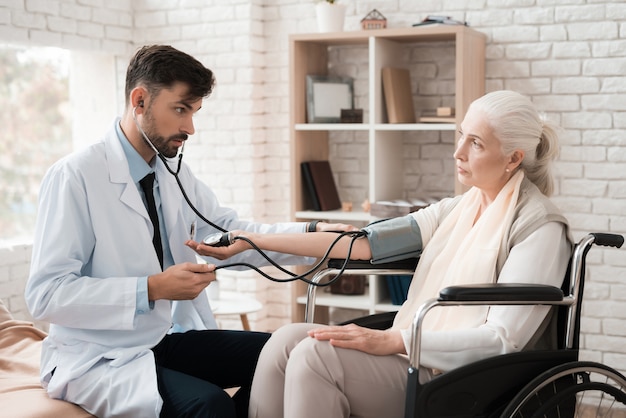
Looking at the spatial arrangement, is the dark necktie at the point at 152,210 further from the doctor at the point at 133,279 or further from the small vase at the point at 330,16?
the small vase at the point at 330,16

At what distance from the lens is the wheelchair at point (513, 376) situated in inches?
68.4

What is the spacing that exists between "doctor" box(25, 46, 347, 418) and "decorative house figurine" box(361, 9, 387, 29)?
5.28ft

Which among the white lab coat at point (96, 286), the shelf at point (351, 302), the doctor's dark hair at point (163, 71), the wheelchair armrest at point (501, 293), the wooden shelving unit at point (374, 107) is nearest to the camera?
the wheelchair armrest at point (501, 293)

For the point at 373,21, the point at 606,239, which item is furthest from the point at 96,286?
the point at 373,21

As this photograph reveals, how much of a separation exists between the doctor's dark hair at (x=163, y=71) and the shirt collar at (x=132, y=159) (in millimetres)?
96

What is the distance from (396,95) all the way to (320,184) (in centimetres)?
56

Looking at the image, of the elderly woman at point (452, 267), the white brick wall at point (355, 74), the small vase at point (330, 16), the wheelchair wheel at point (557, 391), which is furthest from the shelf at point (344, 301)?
the wheelchair wheel at point (557, 391)

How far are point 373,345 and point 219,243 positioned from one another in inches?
23.0

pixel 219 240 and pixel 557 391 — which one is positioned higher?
pixel 219 240

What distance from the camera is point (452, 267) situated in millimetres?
2068

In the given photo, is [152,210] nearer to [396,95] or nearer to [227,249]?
[227,249]

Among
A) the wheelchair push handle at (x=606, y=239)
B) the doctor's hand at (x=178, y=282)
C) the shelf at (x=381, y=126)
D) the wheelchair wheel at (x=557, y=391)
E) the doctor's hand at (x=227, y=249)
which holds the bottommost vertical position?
the wheelchair wheel at (x=557, y=391)

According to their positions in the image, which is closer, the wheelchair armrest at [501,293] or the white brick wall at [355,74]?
the wheelchair armrest at [501,293]

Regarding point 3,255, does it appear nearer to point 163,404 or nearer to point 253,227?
point 253,227
